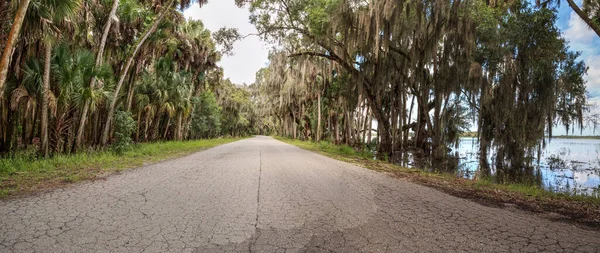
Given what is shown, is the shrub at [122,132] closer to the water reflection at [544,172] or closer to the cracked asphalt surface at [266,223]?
the cracked asphalt surface at [266,223]

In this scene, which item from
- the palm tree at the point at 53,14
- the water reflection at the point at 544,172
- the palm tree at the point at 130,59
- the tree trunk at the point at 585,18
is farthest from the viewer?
the palm tree at the point at 130,59

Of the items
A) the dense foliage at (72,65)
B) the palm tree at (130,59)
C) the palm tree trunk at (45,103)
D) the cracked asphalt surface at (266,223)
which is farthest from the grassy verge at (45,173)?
the palm tree at (130,59)

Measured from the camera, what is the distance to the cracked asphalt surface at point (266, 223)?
2.67m

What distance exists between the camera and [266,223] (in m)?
3.25

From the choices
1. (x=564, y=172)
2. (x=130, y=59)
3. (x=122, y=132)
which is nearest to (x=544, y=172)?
(x=564, y=172)

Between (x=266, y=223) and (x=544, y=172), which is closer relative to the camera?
(x=266, y=223)

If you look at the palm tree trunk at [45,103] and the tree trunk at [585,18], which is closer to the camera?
the tree trunk at [585,18]

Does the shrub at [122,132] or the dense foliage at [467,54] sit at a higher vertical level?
the dense foliage at [467,54]

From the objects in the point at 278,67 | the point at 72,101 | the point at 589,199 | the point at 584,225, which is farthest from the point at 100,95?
the point at 278,67

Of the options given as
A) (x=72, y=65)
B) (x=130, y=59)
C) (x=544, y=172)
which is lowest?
(x=544, y=172)

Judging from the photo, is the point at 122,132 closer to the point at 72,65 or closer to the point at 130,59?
the point at 130,59

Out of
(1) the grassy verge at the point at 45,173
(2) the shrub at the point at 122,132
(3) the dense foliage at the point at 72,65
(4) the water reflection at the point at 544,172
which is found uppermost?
(3) the dense foliage at the point at 72,65

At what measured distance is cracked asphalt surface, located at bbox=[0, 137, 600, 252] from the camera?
8.75ft

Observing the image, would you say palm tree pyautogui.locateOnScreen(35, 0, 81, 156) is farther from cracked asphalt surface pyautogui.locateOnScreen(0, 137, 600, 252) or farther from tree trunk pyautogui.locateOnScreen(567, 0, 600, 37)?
tree trunk pyautogui.locateOnScreen(567, 0, 600, 37)
